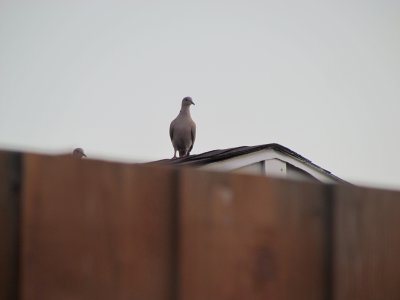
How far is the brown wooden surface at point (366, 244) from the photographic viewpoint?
1136 millimetres

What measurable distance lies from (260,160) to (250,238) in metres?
6.37

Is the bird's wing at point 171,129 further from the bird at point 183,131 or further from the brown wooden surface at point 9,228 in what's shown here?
the brown wooden surface at point 9,228

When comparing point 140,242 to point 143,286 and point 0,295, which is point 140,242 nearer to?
point 143,286

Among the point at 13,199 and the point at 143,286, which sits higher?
the point at 13,199

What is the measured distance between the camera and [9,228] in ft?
3.00

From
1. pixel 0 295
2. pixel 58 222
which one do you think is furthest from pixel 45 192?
pixel 0 295

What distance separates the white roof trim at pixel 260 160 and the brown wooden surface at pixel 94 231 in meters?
5.80

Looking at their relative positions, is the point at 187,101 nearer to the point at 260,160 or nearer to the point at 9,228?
the point at 260,160

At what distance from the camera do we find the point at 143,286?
0.97 m

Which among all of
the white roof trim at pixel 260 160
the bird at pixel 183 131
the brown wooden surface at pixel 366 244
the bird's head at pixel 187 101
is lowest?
the brown wooden surface at pixel 366 244

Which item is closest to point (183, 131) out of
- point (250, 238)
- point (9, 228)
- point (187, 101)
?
point (187, 101)

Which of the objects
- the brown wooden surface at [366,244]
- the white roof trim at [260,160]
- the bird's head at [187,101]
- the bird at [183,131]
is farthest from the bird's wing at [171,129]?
the brown wooden surface at [366,244]

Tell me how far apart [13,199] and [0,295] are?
0.43 feet

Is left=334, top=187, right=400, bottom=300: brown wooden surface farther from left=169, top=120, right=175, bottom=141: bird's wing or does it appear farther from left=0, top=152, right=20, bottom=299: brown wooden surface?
left=169, top=120, right=175, bottom=141: bird's wing
